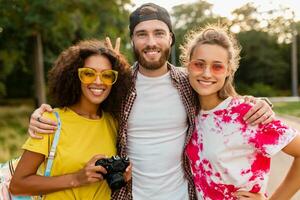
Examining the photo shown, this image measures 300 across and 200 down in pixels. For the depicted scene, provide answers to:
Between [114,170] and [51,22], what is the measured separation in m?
15.0

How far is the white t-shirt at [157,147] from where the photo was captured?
11.0ft

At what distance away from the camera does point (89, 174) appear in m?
2.85

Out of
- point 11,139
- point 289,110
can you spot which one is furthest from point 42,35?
point 289,110

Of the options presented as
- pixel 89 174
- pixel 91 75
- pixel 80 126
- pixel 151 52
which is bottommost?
pixel 89 174

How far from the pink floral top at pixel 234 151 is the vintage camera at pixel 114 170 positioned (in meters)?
0.56

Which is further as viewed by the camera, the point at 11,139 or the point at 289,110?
the point at 289,110

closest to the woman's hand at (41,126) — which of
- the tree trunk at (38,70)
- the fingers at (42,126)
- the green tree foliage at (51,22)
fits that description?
the fingers at (42,126)

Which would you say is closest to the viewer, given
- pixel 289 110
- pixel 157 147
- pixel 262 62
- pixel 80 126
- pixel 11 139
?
pixel 80 126

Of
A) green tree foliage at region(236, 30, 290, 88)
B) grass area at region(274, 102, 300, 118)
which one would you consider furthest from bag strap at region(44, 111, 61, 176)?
green tree foliage at region(236, 30, 290, 88)

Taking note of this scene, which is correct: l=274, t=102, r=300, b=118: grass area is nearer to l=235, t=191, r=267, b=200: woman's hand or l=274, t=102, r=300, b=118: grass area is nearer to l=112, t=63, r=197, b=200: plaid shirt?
l=112, t=63, r=197, b=200: plaid shirt

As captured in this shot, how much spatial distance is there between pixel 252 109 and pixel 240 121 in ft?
0.36

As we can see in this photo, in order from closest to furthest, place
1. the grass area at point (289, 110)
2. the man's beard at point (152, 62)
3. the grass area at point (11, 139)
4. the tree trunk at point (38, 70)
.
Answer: the man's beard at point (152, 62), the grass area at point (11, 139), the grass area at point (289, 110), the tree trunk at point (38, 70)

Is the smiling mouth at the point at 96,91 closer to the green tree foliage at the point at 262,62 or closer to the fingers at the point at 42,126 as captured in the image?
the fingers at the point at 42,126

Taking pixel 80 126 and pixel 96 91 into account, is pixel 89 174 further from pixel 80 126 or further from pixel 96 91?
pixel 96 91
